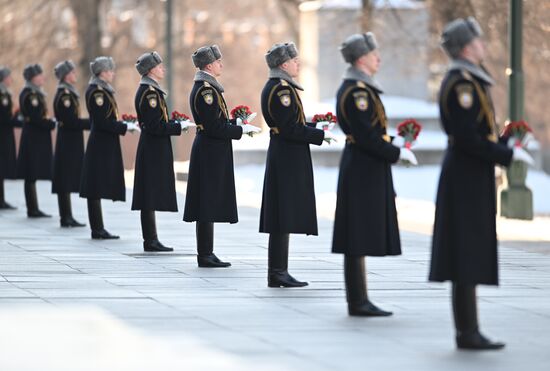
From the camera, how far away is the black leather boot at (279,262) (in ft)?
42.9

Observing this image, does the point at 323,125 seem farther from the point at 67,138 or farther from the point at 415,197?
the point at 415,197

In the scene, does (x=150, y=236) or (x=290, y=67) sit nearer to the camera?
(x=290, y=67)

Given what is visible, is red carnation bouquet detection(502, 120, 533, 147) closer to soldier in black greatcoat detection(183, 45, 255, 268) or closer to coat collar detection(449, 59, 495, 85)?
coat collar detection(449, 59, 495, 85)

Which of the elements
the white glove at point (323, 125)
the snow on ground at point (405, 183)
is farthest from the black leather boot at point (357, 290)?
the snow on ground at point (405, 183)

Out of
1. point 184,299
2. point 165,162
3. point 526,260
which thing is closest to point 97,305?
point 184,299

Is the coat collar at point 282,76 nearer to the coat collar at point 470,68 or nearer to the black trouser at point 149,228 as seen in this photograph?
the coat collar at point 470,68

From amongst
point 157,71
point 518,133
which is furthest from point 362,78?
point 157,71

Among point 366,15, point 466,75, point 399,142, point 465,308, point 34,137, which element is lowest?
point 465,308

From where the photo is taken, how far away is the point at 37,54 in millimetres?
44531

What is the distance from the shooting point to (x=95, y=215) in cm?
1788

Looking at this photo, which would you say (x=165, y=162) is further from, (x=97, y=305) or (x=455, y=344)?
(x=455, y=344)

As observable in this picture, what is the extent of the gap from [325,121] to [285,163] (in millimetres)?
534

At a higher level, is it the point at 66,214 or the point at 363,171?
the point at 363,171

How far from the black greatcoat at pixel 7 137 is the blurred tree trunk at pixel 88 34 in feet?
64.2
